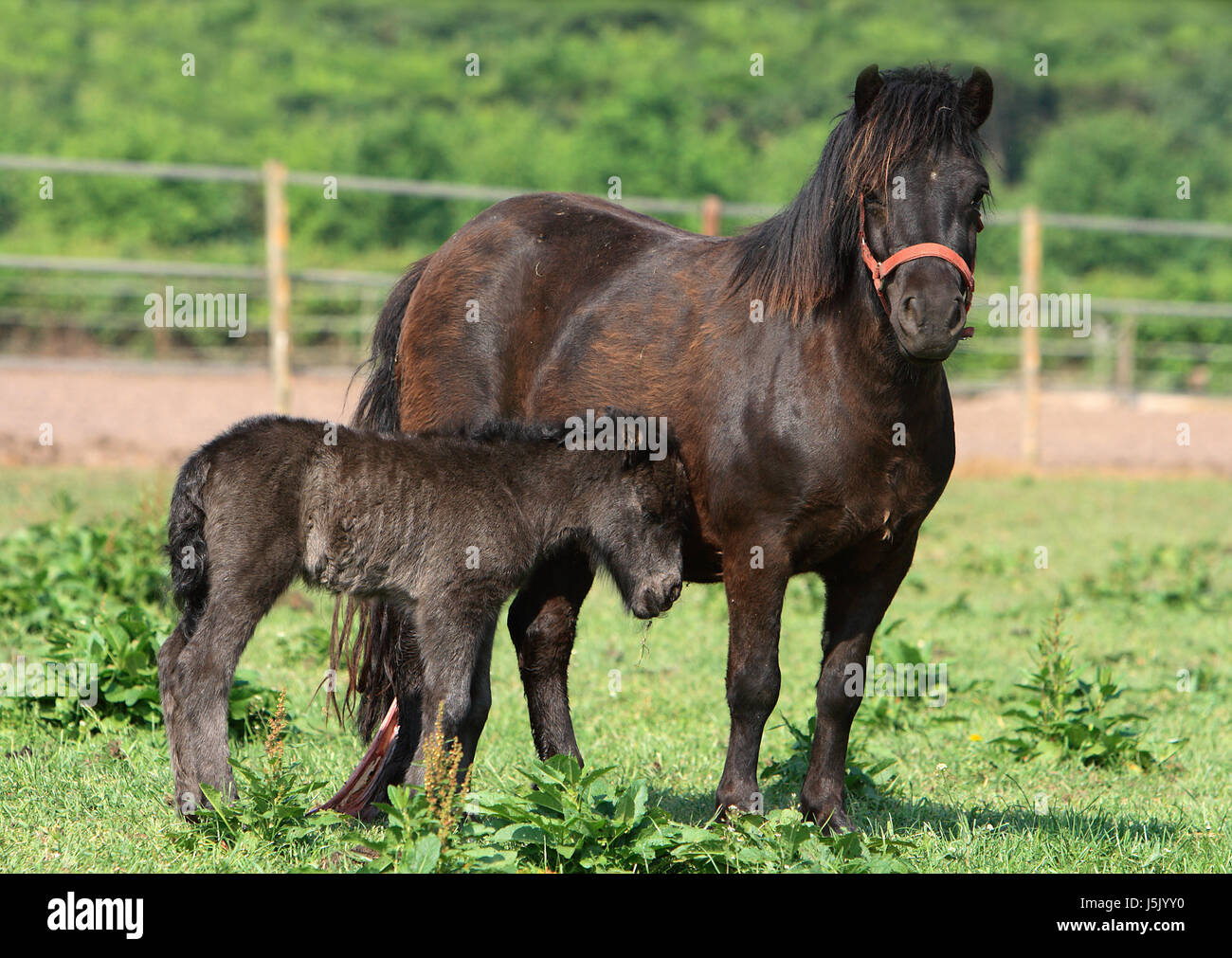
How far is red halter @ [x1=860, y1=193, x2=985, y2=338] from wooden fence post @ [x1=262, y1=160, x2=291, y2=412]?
30.7ft

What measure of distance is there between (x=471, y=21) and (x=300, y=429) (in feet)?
257

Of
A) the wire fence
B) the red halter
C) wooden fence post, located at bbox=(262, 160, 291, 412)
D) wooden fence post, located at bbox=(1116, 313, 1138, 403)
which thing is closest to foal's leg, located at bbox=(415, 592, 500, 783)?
the red halter

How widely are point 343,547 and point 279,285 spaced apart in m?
9.78

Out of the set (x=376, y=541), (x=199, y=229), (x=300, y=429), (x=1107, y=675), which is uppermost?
(x=199, y=229)

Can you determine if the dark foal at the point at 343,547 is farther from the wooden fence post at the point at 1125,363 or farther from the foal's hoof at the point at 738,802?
the wooden fence post at the point at 1125,363

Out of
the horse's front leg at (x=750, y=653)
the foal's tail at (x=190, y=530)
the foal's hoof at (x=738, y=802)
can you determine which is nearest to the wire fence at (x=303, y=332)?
the horse's front leg at (x=750, y=653)

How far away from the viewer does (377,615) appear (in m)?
5.08

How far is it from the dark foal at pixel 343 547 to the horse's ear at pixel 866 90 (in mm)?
1516

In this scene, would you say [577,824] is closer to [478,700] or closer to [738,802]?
[478,700]

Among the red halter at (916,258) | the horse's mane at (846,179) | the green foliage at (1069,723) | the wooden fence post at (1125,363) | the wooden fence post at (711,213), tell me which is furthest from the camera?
the wooden fence post at (1125,363)

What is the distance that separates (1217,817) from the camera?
495 cm

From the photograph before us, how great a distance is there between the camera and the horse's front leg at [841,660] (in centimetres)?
450

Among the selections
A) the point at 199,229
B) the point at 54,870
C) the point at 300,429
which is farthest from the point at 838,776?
the point at 199,229
